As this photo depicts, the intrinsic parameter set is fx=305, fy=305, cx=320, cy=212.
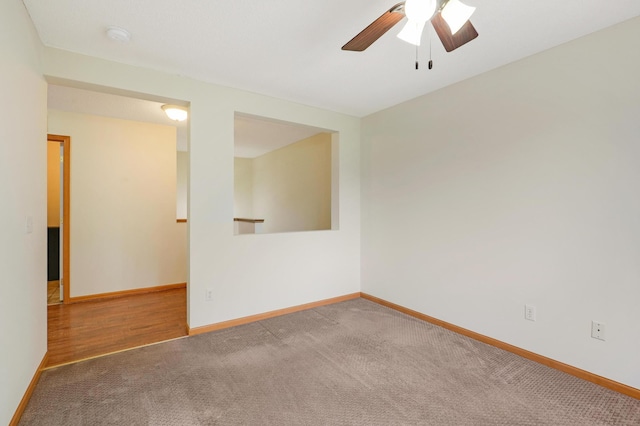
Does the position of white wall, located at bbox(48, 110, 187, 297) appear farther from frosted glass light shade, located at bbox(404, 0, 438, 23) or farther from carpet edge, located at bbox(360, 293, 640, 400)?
frosted glass light shade, located at bbox(404, 0, 438, 23)

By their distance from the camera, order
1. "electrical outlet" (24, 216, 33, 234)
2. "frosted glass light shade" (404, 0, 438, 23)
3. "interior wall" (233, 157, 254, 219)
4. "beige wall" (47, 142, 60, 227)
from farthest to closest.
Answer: "interior wall" (233, 157, 254, 219)
"beige wall" (47, 142, 60, 227)
"electrical outlet" (24, 216, 33, 234)
"frosted glass light shade" (404, 0, 438, 23)

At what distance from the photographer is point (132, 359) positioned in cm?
240

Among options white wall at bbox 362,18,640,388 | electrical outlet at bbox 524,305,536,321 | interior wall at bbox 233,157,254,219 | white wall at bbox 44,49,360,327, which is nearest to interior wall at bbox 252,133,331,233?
interior wall at bbox 233,157,254,219

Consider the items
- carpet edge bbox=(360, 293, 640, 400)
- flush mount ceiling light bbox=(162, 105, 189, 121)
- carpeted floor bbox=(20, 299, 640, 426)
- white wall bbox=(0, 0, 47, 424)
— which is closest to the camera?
white wall bbox=(0, 0, 47, 424)

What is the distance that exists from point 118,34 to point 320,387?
2763 mm

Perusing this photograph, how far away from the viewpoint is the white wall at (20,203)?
1.54 meters

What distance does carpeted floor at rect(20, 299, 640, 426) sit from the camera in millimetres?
1752

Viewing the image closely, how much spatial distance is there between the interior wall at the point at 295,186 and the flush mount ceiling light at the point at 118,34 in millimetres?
2987

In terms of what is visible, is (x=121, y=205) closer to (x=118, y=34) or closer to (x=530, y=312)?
(x=118, y=34)

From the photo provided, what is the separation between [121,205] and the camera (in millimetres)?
4129

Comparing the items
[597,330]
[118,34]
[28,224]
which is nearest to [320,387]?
[597,330]

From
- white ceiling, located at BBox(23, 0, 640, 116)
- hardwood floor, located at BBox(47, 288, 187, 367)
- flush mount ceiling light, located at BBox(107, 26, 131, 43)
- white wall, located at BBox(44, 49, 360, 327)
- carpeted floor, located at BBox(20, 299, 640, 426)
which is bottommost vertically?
carpeted floor, located at BBox(20, 299, 640, 426)

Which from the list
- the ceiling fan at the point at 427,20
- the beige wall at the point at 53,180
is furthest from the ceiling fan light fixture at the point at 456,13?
the beige wall at the point at 53,180

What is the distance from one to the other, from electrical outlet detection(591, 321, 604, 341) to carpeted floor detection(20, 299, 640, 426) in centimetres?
33
